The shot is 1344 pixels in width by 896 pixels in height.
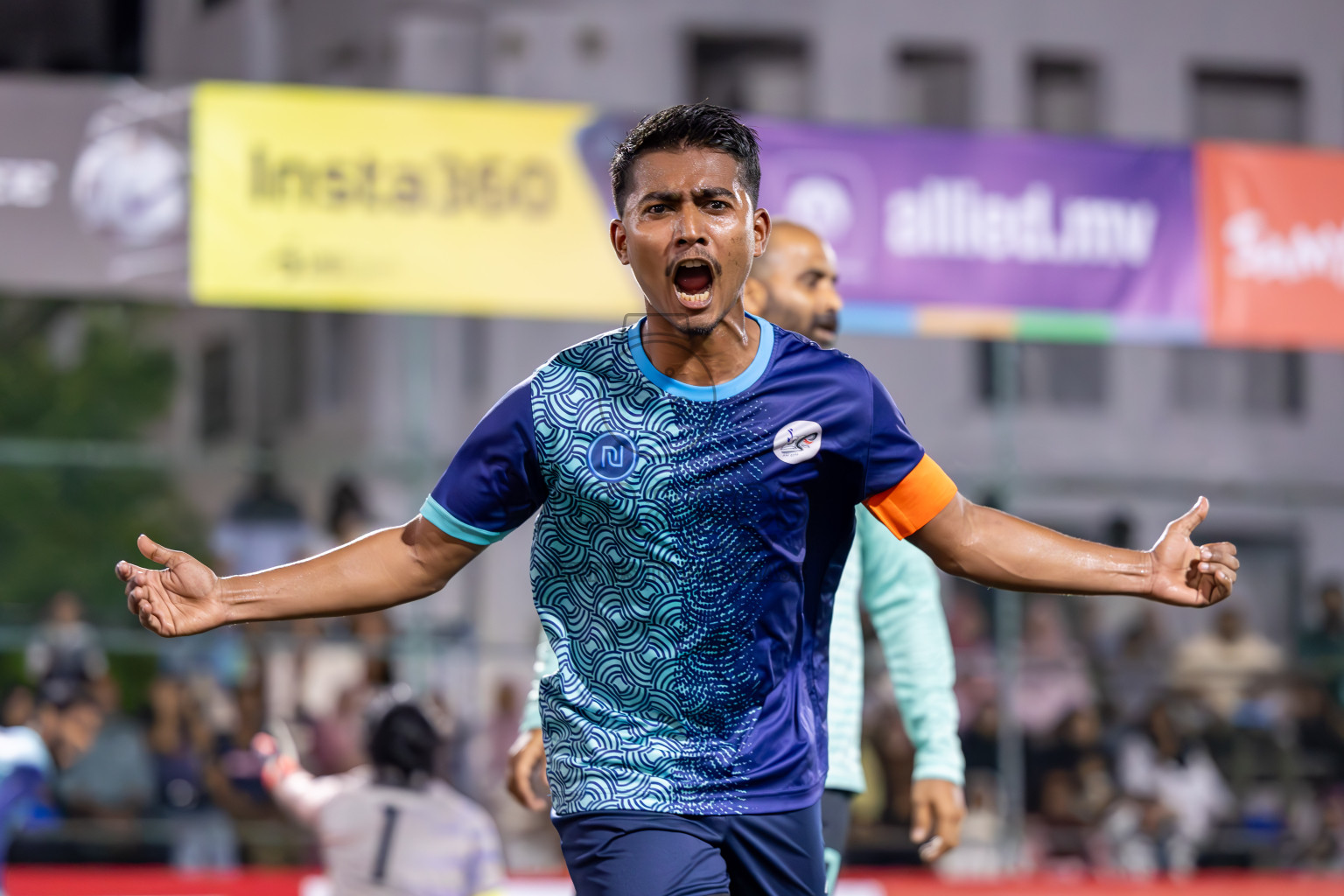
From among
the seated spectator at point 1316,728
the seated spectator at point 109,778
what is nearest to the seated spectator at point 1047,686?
the seated spectator at point 1316,728

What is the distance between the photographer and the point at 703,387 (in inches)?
110

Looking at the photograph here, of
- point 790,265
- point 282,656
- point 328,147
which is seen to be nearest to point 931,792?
point 790,265

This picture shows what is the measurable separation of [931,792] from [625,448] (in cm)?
143

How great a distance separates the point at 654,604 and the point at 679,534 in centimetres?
11

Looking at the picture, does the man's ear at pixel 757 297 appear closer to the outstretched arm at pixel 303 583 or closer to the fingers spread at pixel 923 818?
the fingers spread at pixel 923 818

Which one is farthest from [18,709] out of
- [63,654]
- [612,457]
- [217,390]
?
[612,457]

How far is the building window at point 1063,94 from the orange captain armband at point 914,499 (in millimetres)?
11944

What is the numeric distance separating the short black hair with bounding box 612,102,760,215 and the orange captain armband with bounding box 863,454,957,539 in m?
0.47

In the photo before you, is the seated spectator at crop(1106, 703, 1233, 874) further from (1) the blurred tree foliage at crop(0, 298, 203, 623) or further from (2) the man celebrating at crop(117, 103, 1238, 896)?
(2) the man celebrating at crop(117, 103, 1238, 896)

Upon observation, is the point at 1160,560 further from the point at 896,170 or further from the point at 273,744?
the point at 896,170

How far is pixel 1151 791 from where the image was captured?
10.1 meters

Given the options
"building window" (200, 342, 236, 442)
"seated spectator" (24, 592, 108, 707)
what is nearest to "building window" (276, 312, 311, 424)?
"building window" (200, 342, 236, 442)

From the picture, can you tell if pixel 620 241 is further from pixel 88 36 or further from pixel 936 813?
pixel 88 36

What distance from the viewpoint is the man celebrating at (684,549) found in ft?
8.90
